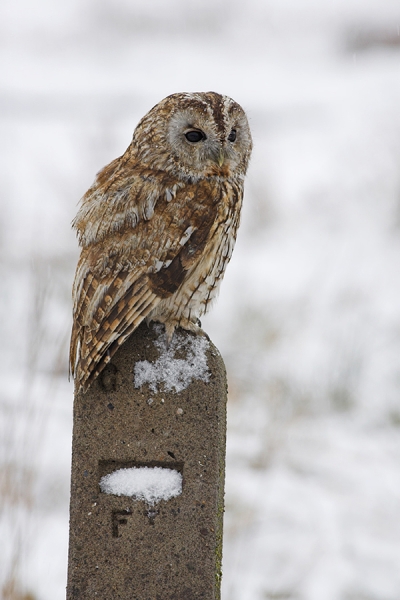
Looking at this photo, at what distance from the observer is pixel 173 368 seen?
2.13 meters

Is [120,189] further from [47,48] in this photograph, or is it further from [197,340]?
[47,48]

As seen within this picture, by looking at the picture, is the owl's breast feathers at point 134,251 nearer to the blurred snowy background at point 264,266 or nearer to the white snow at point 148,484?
the white snow at point 148,484

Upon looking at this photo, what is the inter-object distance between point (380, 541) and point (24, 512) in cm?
216

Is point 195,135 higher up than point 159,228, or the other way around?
point 195,135

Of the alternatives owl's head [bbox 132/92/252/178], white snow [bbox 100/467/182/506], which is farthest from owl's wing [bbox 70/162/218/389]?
white snow [bbox 100/467/182/506]

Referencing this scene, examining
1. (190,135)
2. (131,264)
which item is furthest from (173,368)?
(190,135)

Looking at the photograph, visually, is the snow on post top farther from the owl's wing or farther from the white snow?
the white snow

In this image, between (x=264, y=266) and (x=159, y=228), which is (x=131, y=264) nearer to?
(x=159, y=228)

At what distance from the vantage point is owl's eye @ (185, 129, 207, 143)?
2.26 m

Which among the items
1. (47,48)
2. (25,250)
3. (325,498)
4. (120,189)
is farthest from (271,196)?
(120,189)

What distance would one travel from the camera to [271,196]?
7.88 meters

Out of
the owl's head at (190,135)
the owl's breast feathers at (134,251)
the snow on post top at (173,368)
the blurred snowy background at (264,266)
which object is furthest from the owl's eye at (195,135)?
the blurred snowy background at (264,266)

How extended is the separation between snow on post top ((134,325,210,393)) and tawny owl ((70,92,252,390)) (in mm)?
66

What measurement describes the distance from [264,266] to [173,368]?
519cm
